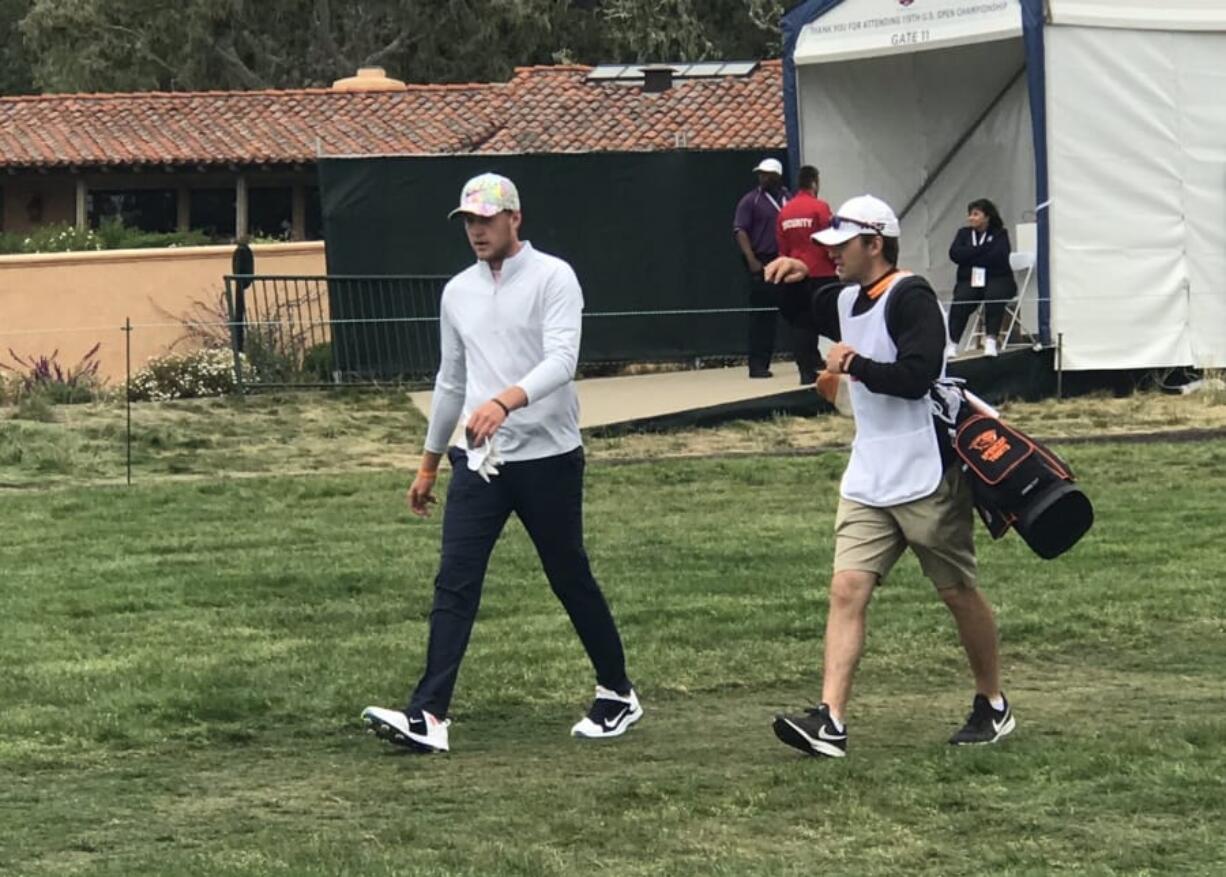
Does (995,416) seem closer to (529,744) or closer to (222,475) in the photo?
(529,744)

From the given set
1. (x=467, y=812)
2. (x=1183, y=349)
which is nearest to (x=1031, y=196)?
(x=1183, y=349)

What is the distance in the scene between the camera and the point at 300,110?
36.3 meters

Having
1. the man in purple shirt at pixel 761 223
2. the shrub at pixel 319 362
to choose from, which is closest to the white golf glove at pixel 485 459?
the man in purple shirt at pixel 761 223

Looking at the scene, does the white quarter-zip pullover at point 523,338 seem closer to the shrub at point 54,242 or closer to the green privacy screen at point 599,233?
the green privacy screen at point 599,233

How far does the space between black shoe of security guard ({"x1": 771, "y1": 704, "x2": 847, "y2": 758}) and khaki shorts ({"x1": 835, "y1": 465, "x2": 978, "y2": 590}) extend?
1.56ft

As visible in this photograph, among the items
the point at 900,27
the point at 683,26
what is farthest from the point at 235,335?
the point at 683,26

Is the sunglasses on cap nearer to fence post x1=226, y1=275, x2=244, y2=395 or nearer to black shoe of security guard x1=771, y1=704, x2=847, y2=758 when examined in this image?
black shoe of security guard x1=771, y1=704, x2=847, y2=758

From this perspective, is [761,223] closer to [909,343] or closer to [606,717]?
[606,717]

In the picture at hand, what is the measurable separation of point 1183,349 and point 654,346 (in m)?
5.22

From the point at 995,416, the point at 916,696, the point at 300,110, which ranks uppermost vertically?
the point at 300,110

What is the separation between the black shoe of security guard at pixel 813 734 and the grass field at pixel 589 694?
2.8 inches

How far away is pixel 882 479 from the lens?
252 inches

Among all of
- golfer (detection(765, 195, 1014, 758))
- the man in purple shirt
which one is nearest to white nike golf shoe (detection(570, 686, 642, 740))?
golfer (detection(765, 195, 1014, 758))

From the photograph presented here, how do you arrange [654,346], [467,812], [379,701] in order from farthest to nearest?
[654,346], [379,701], [467,812]
